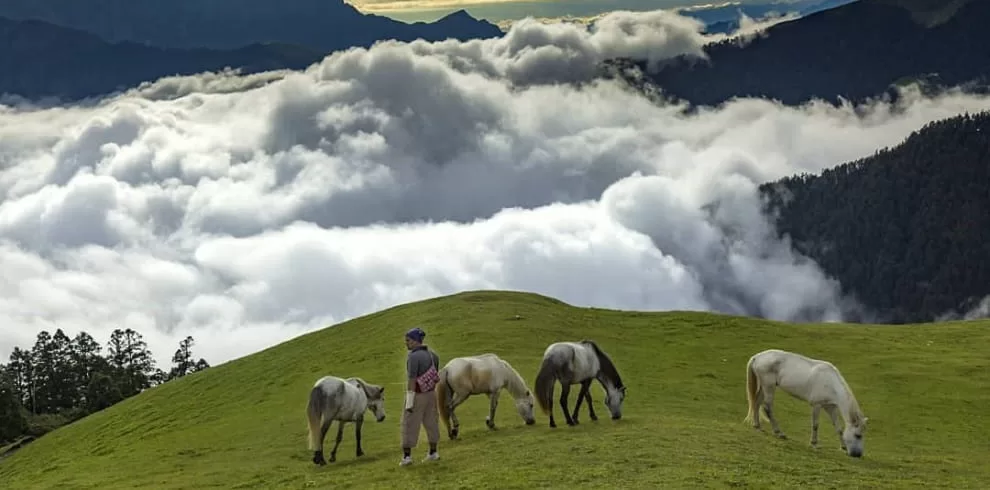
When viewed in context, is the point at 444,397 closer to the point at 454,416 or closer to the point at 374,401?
the point at 454,416

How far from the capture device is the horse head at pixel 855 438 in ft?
89.8

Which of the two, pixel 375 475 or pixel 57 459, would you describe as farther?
pixel 57 459

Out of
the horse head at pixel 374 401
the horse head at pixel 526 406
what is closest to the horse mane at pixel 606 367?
the horse head at pixel 526 406

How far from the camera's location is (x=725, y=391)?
44.0 metres

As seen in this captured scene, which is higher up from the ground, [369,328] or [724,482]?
[369,328]

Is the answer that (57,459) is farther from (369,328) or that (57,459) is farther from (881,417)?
(881,417)

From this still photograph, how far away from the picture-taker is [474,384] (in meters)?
30.2

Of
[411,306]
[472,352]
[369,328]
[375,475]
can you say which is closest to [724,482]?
[375,475]

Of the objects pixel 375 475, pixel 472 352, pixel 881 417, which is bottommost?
pixel 881 417

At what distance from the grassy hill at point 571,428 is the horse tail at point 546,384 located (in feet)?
2.56

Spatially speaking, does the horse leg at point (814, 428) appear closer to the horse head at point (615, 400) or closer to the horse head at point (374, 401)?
the horse head at point (615, 400)

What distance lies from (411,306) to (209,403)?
58.6 feet

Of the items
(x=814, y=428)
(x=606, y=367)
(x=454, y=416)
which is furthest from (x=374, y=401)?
(x=814, y=428)

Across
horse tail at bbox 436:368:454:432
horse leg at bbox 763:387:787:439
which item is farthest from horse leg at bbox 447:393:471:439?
horse leg at bbox 763:387:787:439
